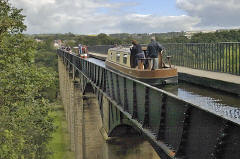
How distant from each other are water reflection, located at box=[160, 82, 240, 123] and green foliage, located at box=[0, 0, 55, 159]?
6345 mm

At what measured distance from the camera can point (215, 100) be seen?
753 centimetres

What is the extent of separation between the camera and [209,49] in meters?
13.0

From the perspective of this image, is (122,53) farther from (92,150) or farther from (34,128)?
(92,150)

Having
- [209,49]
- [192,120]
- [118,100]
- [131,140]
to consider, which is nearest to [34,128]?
[131,140]

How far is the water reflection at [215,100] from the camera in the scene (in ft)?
19.8

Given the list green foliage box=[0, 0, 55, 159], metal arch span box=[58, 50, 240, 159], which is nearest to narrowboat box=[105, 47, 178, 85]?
metal arch span box=[58, 50, 240, 159]

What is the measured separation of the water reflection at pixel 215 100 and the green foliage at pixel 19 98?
634cm

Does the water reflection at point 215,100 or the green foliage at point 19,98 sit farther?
the green foliage at point 19,98

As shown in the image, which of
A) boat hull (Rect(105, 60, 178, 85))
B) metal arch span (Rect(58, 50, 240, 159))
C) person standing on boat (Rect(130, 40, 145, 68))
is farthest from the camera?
person standing on boat (Rect(130, 40, 145, 68))

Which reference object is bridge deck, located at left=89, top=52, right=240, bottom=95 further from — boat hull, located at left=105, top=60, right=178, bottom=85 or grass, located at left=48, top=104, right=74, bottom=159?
grass, located at left=48, top=104, right=74, bottom=159

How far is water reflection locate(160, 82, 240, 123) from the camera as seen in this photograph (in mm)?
6031

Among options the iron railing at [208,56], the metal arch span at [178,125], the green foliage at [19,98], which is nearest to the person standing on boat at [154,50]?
the metal arch span at [178,125]

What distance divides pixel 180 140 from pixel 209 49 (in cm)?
906

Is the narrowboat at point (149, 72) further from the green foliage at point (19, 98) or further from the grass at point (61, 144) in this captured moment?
the grass at point (61, 144)
